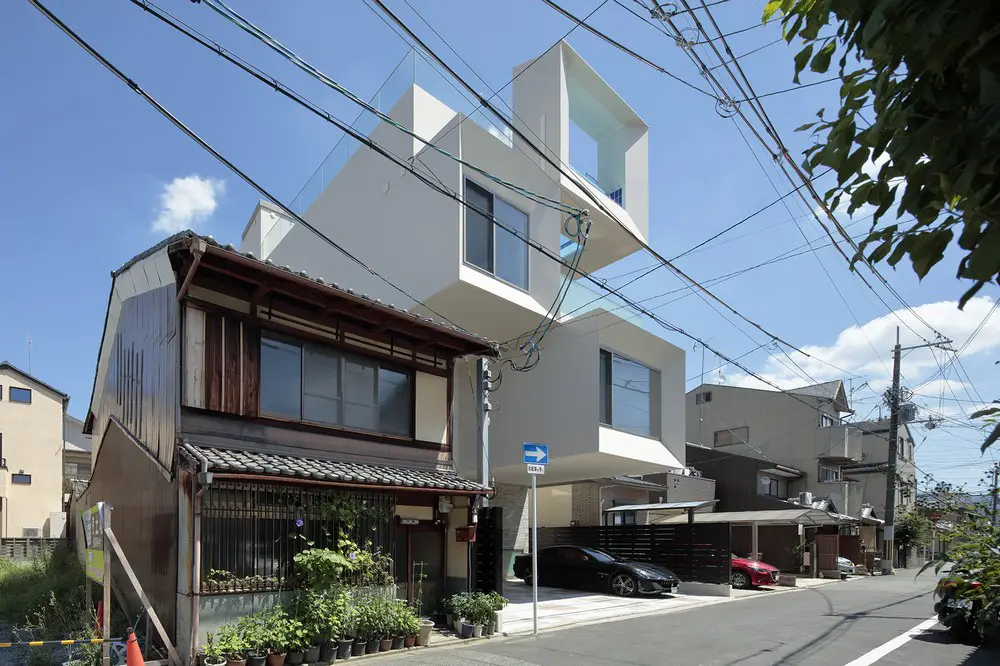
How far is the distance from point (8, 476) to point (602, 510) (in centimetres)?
2311

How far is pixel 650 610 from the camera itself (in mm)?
15953

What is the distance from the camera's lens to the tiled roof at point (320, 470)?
30.2 feet

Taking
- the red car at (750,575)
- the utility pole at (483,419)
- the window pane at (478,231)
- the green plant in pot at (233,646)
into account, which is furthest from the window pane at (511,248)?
the red car at (750,575)

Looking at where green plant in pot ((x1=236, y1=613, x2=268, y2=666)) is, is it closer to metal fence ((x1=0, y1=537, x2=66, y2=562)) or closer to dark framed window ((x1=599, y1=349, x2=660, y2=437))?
dark framed window ((x1=599, y1=349, x2=660, y2=437))

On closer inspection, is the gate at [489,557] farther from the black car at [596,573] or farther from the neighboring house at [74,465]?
the neighboring house at [74,465]

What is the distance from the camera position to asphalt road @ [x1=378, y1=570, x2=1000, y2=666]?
10156mm

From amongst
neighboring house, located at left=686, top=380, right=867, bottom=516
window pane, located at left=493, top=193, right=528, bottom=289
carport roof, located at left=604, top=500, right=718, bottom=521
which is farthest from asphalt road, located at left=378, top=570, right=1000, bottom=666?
neighboring house, located at left=686, top=380, right=867, bottom=516

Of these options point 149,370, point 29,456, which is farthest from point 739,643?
point 29,456

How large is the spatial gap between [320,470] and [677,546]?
14023 millimetres

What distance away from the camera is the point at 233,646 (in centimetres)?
876

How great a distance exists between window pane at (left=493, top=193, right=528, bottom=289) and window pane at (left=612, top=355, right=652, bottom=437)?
11.0ft

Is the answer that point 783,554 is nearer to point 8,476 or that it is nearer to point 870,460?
point 870,460

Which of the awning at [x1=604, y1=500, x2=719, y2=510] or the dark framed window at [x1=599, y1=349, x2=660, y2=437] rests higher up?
the dark framed window at [x1=599, y1=349, x2=660, y2=437]

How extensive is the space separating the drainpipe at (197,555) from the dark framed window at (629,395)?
10.2m
